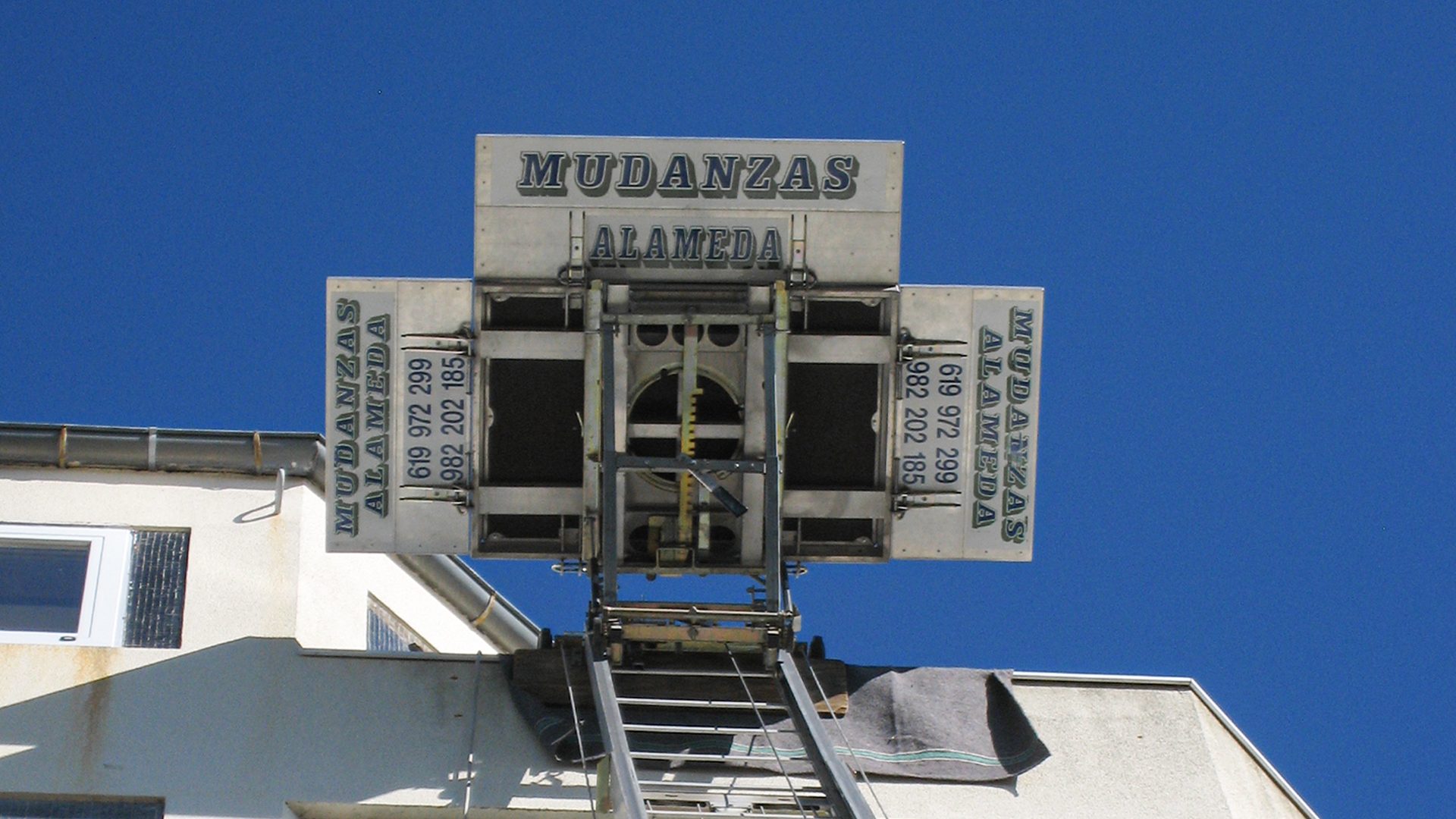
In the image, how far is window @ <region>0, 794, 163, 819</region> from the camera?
712 inches

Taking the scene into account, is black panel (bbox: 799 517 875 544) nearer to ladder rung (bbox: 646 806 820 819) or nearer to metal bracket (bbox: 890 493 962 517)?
metal bracket (bbox: 890 493 962 517)

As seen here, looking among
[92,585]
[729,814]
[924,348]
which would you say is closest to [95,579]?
[92,585]

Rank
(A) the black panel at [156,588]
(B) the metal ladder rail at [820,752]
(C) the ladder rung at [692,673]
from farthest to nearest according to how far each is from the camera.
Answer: (A) the black panel at [156,588] → (C) the ladder rung at [692,673] → (B) the metal ladder rail at [820,752]

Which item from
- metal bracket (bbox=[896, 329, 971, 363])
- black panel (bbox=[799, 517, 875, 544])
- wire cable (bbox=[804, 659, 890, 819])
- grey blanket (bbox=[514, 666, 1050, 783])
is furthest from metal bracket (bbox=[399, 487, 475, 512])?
metal bracket (bbox=[896, 329, 971, 363])

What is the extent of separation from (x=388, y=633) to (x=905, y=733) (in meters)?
6.52

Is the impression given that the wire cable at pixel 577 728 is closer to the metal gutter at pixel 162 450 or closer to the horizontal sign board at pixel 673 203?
the horizontal sign board at pixel 673 203

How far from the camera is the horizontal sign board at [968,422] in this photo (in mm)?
→ 19078

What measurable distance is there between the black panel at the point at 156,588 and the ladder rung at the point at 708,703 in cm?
433

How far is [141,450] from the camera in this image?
21.1 meters

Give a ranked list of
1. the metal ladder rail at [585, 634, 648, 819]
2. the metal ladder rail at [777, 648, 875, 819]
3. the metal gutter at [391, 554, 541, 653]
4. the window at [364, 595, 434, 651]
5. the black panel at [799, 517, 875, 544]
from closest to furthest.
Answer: the metal ladder rail at [585, 634, 648, 819] → the metal ladder rail at [777, 648, 875, 819] → the black panel at [799, 517, 875, 544] → the window at [364, 595, 434, 651] → the metal gutter at [391, 554, 541, 653]

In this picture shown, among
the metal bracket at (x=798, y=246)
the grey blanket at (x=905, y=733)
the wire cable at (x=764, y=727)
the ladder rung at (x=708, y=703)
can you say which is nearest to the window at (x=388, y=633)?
the grey blanket at (x=905, y=733)

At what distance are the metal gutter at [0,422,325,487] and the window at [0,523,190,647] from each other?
69 cm

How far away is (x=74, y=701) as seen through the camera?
19.0 metres

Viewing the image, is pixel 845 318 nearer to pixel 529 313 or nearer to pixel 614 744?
pixel 529 313
